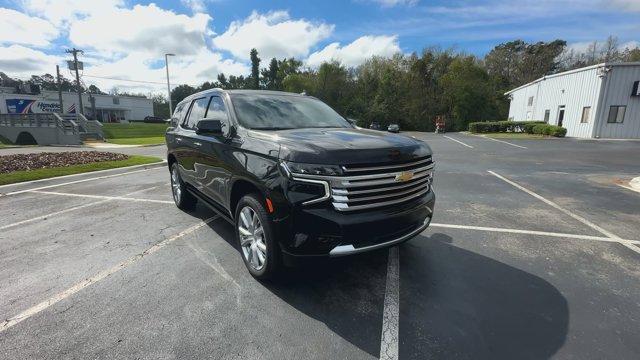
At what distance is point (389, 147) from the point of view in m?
3.15

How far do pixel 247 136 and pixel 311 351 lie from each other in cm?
217

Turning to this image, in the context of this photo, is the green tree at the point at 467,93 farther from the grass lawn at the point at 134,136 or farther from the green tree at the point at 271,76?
the grass lawn at the point at 134,136

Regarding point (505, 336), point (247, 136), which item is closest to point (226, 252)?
point (247, 136)

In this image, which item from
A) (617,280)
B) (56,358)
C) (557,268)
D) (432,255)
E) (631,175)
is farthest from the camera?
(631,175)

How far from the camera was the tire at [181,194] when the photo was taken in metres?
5.91

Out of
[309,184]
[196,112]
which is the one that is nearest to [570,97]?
[196,112]

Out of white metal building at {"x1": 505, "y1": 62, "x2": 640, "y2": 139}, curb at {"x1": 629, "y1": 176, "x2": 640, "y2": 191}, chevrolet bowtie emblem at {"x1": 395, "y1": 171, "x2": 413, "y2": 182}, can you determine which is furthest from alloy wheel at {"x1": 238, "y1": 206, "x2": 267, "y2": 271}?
white metal building at {"x1": 505, "y1": 62, "x2": 640, "y2": 139}

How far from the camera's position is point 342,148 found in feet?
9.68

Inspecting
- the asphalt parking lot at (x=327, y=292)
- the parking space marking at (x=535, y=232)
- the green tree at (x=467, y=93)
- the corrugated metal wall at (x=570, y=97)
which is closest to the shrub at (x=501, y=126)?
the corrugated metal wall at (x=570, y=97)

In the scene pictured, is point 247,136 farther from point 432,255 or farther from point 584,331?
point 584,331

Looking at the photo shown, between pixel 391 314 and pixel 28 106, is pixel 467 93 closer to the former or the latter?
Answer: pixel 391 314

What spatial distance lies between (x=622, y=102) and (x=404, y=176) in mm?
30051

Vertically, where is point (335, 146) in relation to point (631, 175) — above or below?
above

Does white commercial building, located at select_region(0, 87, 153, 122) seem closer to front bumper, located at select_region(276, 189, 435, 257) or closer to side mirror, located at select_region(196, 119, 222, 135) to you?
side mirror, located at select_region(196, 119, 222, 135)
